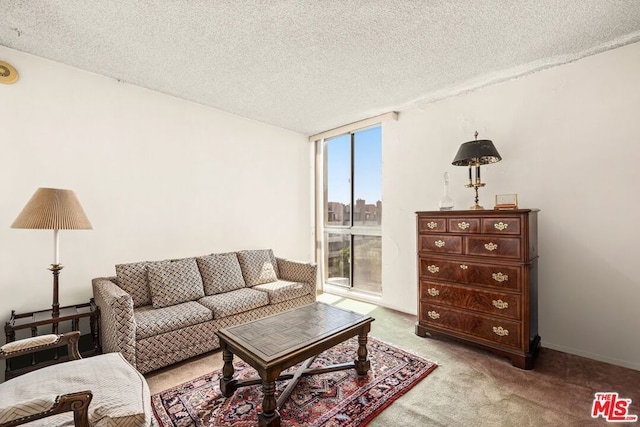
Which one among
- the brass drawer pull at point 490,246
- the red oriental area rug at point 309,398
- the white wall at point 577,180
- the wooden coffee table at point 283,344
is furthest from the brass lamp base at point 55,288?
the white wall at point 577,180

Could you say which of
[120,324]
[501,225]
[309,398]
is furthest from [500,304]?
[120,324]

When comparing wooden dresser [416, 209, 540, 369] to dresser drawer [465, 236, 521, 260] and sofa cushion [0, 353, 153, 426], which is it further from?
sofa cushion [0, 353, 153, 426]

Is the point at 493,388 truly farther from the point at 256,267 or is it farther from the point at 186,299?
the point at 186,299

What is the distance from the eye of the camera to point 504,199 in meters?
2.76

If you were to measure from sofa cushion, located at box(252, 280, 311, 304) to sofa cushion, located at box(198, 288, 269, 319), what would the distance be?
0.08 meters

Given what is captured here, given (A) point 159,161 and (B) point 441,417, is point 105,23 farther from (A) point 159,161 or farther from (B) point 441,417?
(B) point 441,417

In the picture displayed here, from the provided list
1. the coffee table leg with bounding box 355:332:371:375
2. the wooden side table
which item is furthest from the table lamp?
the wooden side table

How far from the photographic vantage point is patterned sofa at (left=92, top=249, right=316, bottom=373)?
2.27 m

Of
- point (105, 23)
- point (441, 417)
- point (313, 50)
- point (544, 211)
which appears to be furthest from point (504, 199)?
point (105, 23)

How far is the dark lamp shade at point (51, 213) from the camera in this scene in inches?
81.4

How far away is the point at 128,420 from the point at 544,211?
138 inches

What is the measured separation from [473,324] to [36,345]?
3216mm

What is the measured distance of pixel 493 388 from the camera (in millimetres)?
2113

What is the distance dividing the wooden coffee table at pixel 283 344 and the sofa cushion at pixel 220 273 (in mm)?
1161
